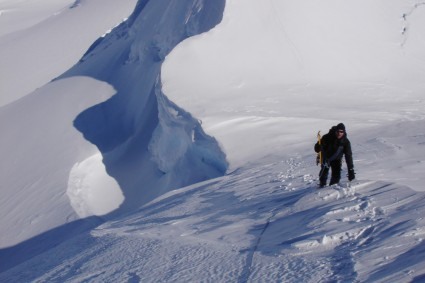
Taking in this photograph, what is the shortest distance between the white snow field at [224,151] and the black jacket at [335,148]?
352mm

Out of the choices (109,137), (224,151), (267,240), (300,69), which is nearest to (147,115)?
(109,137)

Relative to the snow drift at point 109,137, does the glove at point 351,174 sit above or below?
below

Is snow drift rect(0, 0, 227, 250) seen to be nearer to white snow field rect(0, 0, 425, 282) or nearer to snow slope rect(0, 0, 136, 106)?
white snow field rect(0, 0, 425, 282)

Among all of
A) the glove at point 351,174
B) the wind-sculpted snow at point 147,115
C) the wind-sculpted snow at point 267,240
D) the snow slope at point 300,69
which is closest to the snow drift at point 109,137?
the wind-sculpted snow at point 147,115

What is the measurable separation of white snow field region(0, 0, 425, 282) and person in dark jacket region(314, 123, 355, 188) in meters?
0.23

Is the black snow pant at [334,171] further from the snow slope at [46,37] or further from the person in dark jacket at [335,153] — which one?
the snow slope at [46,37]

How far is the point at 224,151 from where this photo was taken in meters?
11.0

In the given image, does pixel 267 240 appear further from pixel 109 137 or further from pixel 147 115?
pixel 109 137

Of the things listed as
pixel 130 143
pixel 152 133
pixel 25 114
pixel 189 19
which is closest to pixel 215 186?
pixel 152 133

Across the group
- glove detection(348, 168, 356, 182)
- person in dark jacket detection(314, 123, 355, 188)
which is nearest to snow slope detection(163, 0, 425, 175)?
person in dark jacket detection(314, 123, 355, 188)

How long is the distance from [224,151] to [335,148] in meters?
4.70

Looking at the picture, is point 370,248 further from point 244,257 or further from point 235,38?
point 235,38

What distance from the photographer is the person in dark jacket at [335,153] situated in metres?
6.41

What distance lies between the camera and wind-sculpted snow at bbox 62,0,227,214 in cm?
1291
